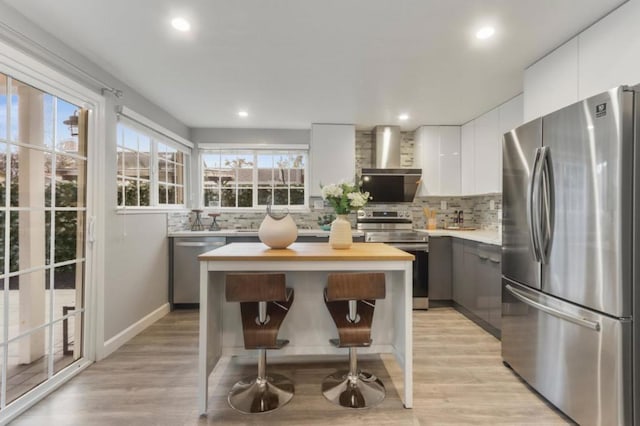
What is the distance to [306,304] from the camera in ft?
7.87

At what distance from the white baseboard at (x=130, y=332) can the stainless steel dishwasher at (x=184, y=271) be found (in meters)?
0.19

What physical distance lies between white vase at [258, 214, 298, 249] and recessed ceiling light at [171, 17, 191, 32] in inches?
52.4

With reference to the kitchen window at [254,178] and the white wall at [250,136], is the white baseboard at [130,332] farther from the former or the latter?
the white wall at [250,136]

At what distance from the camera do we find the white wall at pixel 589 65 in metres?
1.75

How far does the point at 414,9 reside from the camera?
71.7 inches

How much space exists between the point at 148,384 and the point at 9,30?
7.68ft

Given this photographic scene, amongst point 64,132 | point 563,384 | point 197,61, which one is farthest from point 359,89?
point 563,384

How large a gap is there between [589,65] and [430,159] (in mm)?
2370

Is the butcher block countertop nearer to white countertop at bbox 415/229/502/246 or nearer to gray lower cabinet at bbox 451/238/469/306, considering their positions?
white countertop at bbox 415/229/502/246

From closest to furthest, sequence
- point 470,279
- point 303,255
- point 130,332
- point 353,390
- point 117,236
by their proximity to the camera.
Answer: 1. point 303,255
2. point 353,390
3. point 117,236
4. point 130,332
5. point 470,279

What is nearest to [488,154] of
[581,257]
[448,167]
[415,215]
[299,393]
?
[448,167]

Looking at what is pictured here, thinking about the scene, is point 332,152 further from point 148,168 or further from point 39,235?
point 39,235

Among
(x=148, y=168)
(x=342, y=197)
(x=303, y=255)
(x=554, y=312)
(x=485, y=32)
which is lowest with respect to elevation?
(x=554, y=312)

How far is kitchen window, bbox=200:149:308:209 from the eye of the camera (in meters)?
4.63
